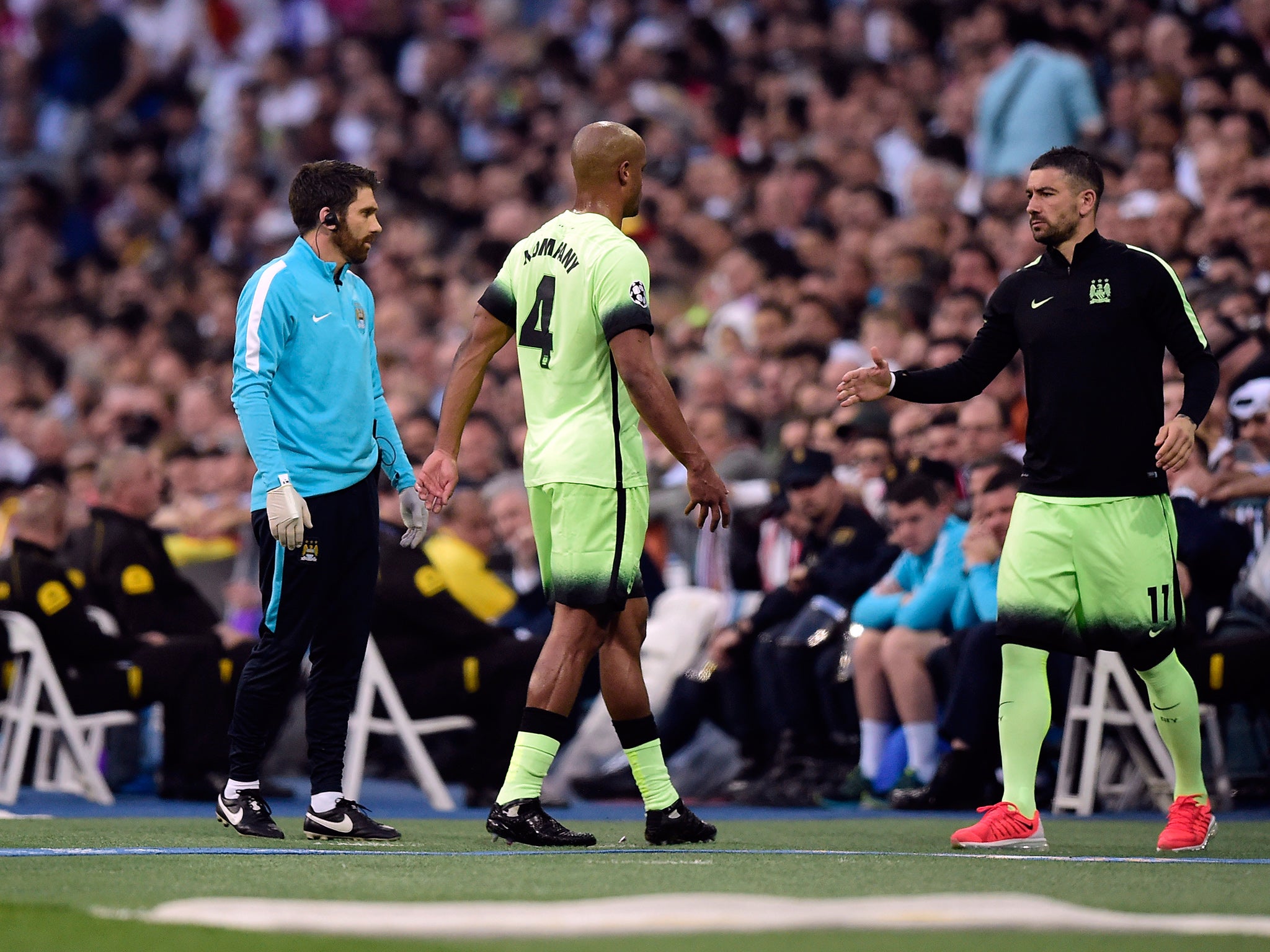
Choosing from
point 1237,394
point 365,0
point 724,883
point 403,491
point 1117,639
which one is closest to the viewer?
point 724,883

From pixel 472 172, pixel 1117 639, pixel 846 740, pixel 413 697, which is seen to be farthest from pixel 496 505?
pixel 472 172

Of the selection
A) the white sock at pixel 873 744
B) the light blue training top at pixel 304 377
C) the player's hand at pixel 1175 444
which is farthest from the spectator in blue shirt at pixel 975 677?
the light blue training top at pixel 304 377

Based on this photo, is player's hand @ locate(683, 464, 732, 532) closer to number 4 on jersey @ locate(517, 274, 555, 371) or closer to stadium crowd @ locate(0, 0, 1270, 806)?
number 4 on jersey @ locate(517, 274, 555, 371)

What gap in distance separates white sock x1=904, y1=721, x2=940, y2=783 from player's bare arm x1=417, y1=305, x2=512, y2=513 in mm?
3436

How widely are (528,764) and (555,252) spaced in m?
1.70

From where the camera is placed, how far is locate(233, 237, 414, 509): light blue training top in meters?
6.62

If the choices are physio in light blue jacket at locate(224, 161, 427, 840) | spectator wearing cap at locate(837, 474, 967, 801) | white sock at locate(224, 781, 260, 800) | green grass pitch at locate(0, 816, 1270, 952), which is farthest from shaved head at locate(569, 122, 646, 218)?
spectator wearing cap at locate(837, 474, 967, 801)

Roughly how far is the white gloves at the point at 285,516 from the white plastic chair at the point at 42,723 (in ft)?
12.0

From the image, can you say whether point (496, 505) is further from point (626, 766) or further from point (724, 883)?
point (724, 883)

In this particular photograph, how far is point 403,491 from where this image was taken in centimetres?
708

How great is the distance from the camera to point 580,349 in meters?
6.41

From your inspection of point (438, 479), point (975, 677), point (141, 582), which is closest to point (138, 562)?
point (141, 582)

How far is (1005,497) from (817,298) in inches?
146

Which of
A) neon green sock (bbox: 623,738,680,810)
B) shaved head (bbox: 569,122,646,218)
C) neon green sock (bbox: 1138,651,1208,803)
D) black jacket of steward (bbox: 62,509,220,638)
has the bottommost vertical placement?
neon green sock (bbox: 623,738,680,810)
